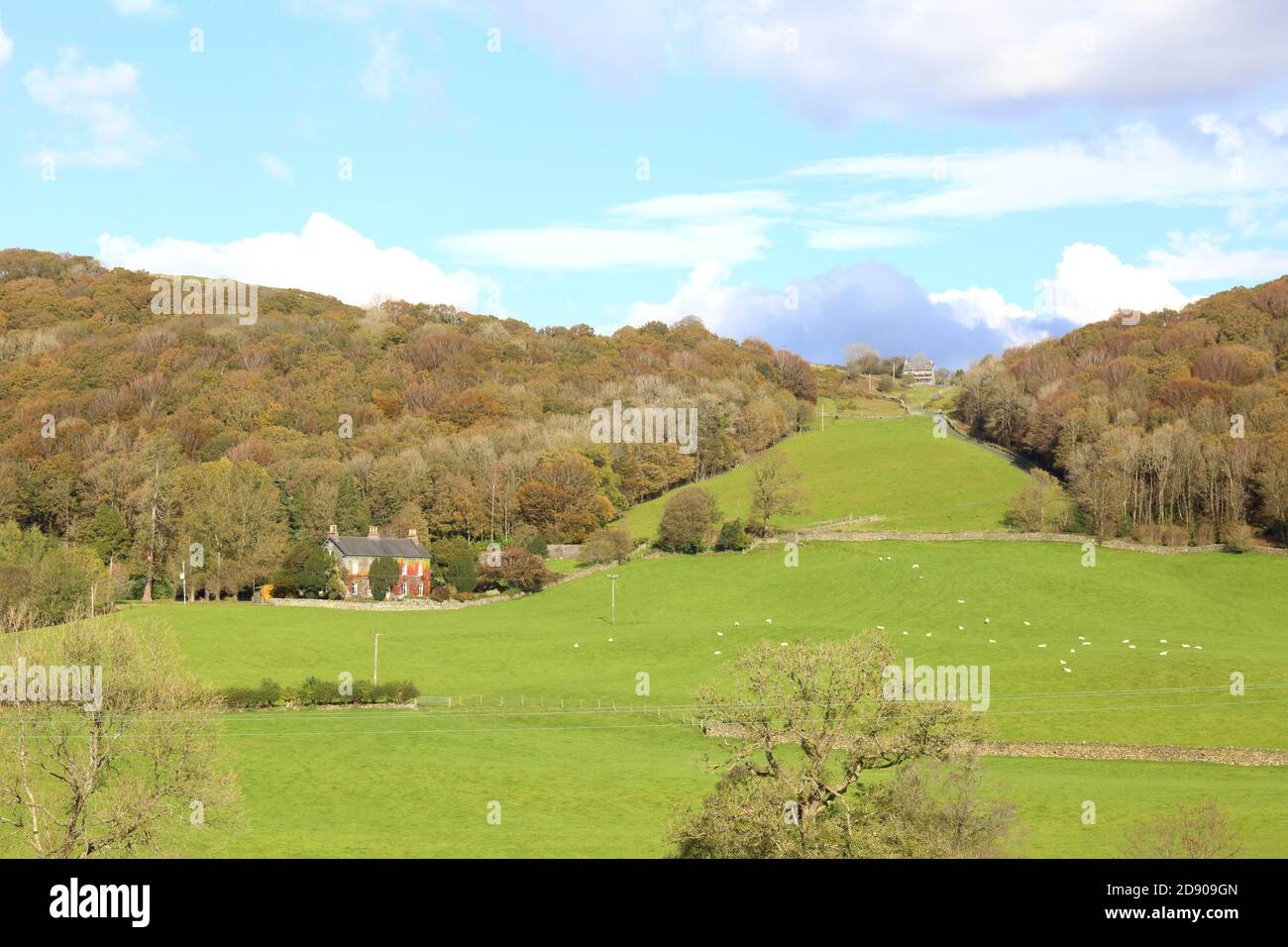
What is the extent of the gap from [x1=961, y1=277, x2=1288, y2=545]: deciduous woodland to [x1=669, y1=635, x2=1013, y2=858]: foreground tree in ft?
258

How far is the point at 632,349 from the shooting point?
182875 millimetres

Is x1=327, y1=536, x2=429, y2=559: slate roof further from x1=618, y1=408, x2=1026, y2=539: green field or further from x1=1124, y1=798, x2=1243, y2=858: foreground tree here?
x1=1124, y1=798, x2=1243, y2=858: foreground tree

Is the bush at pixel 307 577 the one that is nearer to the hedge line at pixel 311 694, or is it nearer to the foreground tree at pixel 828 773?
the hedge line at pixel 311 694

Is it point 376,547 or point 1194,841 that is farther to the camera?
point 376,547

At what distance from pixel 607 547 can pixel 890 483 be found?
131ft

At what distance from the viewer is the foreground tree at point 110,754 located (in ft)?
95.4

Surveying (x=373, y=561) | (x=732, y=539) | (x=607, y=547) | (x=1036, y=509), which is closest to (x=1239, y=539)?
(x=1036, y=509)

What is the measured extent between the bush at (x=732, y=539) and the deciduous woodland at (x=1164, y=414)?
103 ft

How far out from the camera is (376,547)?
341 feet

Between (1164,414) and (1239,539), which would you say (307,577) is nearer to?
(1239,539)

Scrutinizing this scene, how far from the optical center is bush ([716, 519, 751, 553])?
4119 inches

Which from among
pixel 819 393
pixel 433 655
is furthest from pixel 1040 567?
pixel 819 393

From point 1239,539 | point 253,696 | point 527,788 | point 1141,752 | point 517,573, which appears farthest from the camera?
point 517,573
